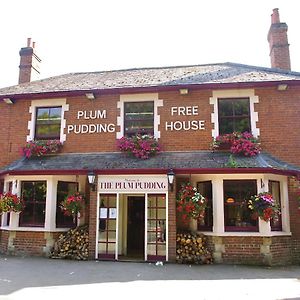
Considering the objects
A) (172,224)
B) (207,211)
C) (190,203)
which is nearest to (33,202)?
(172,224)

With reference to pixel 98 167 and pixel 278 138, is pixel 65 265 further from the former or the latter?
pixel 278 138

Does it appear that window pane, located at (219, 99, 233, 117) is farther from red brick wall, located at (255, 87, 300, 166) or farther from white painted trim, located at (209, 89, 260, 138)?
red brick wall, located at (255, 87, 300, 166)

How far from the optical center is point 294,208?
1091 cm

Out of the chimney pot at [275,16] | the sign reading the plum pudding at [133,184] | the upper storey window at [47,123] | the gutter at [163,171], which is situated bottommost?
the sign reading the plum pudding at [133,184]

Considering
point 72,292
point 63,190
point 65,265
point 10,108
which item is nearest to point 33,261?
point 65,265

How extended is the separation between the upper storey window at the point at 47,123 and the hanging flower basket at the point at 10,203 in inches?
103

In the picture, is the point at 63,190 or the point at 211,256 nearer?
the point at 211,256

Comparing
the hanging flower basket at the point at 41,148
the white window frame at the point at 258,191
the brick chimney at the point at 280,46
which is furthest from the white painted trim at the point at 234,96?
the hanging flower basket at the point at 41,148

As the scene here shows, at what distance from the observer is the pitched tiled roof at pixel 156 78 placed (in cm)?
1219

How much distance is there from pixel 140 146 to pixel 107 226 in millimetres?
2853

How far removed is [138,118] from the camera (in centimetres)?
1239

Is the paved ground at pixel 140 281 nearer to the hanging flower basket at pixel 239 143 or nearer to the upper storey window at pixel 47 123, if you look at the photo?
the hanging flower basket at pixel 239 143

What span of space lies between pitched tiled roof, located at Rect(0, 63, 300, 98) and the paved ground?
20.3 feet

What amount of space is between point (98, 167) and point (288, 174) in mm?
5993
